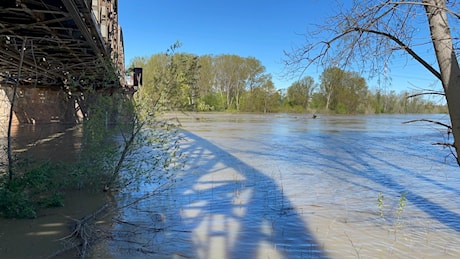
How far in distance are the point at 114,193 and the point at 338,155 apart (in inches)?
354

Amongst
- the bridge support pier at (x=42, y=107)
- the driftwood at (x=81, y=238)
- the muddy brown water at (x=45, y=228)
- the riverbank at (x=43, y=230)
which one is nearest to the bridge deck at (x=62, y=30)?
the muddy brown water at (x=45, y=228)

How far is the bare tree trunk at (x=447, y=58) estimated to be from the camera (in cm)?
304

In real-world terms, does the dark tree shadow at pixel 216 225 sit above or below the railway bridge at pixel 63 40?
below

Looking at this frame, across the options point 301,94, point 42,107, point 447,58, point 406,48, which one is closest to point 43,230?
point 406,48

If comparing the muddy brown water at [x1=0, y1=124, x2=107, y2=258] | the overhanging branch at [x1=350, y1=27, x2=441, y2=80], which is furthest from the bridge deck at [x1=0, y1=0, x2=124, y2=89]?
the overhanging branch at [x1=350, y1=27, x2=441, y2=80]

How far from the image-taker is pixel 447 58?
3.06 m

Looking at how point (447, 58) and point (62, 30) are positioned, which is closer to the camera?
point (447, 58)

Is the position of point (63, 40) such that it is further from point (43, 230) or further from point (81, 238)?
point (81, 238)

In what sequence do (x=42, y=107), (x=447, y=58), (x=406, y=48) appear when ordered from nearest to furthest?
(x=447, y=58) → (x=406, y=48) → (x=42, y=107)

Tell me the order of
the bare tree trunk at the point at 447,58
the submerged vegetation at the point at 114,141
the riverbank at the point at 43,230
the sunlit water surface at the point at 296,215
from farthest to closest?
the submerged vegetation at the point at 114,141 → the sunlit water surface at the point at 296,215 → the riverbank at the point at 43,230 → the bare tree trunk at the point at 447,58

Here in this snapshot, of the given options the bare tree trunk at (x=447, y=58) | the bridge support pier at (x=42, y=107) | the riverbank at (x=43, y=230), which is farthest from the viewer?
the bridge support pier at (x=42, y=107)

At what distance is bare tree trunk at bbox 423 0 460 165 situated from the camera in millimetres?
3035

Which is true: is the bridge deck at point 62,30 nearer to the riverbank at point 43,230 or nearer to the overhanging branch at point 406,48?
the riverbank at point 43,230

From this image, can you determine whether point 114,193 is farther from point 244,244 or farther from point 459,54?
point 459,54
